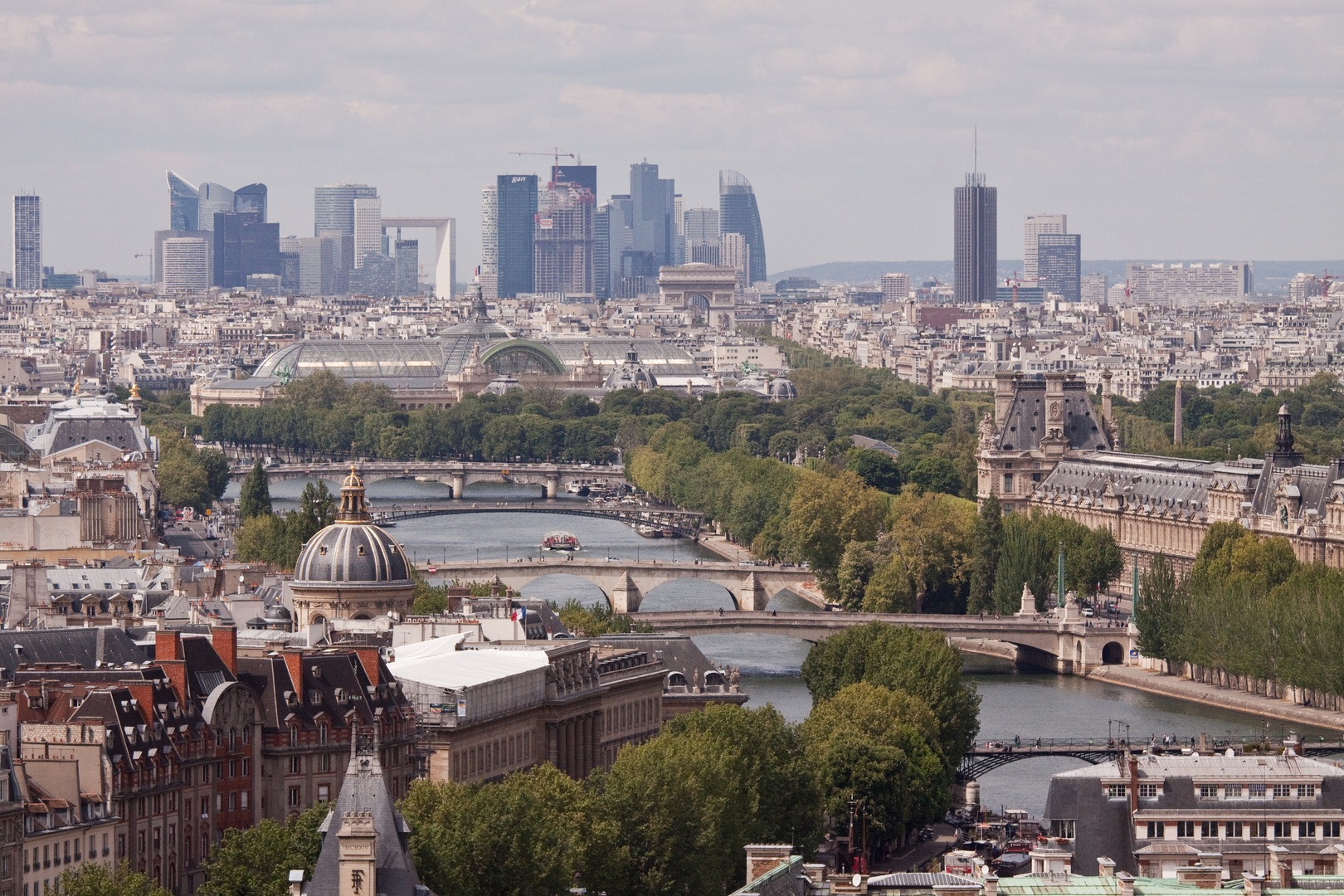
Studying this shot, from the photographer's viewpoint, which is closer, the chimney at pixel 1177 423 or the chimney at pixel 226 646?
the chimney at pixel 226 646

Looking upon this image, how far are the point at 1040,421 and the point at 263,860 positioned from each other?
82018mm

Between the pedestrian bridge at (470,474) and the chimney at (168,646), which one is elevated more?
the chimney at (168,646)

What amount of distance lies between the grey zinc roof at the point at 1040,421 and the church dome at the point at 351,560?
57.8 meters

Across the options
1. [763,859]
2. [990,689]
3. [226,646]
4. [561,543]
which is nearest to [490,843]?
[763,859]

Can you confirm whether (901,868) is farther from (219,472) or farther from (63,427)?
(219,472)

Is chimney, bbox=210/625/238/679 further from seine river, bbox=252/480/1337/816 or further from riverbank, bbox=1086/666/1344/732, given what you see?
riverbank, bbox=1086/666/1344/732

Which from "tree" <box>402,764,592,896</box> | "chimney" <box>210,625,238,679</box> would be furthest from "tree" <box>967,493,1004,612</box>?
"tree" <box>402,764,592,896</box>

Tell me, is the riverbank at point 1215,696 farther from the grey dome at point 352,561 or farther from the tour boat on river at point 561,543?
the tour boat on river at point 561,543

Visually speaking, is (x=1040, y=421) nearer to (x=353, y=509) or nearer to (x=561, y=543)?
(x=561, y=543)

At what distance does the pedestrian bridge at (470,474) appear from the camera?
500 feet

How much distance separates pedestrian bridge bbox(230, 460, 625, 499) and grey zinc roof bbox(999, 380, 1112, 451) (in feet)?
113

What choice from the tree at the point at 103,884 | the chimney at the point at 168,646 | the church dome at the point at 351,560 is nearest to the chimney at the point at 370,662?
the chimney at the point at 168,646

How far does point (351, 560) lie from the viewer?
61.0 metres

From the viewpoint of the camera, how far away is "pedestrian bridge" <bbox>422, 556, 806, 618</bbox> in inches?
3669
